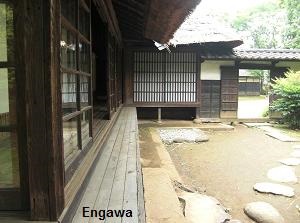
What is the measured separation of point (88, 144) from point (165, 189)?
131 centimetres

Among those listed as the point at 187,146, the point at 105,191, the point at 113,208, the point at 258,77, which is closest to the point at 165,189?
the point at 105,191

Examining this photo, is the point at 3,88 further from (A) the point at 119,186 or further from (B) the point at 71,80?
(A) the point at 119,186

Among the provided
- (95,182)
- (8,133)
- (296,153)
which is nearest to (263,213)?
(95,182)

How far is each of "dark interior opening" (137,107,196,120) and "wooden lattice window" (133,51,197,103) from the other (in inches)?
23.3

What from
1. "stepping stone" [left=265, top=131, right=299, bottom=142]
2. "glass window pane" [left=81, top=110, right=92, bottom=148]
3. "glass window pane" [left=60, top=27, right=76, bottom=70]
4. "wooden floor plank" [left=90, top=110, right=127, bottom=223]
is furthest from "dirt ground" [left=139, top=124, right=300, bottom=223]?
"glass window pane" [left=60, top=27, right=76, bottom=70]

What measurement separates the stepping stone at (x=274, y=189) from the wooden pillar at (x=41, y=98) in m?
4.20

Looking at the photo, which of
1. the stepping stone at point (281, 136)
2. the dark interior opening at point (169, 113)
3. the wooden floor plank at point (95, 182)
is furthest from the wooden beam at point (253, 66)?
the wooden floor plank at point (95, 182)

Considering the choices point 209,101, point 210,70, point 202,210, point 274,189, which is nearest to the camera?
point 202,210

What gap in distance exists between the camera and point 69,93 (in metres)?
2.67

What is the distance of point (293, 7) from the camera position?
2028cm

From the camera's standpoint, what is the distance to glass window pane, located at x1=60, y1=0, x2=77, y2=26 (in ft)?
8.08

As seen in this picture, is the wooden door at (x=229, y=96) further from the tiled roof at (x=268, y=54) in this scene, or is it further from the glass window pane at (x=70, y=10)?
the glass window pane at (x=70, y=10)

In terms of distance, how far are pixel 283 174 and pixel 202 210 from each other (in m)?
2.87

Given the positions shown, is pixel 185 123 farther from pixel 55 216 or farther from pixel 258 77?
pixel 258 77
